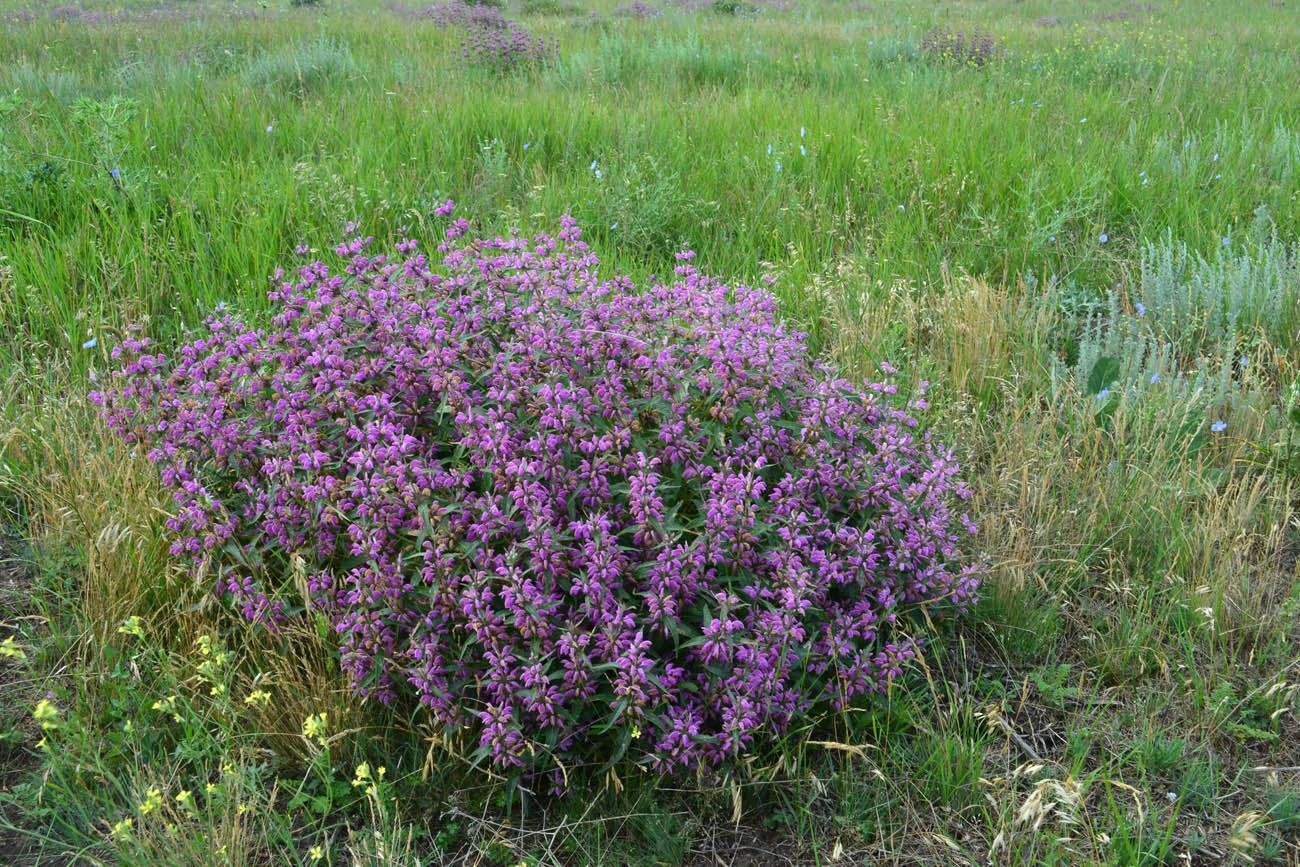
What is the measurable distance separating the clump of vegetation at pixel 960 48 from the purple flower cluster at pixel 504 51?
3.52 m

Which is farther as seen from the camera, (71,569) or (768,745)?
(71,569)

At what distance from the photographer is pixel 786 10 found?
16797mm

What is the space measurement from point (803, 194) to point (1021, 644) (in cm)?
297

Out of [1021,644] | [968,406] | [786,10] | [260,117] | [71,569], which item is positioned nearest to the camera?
[1021,644]

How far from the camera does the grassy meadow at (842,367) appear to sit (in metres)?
2.19

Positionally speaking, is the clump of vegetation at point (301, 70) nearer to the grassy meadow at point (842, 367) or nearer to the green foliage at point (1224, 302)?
the grassy meadow at point (842, 367)

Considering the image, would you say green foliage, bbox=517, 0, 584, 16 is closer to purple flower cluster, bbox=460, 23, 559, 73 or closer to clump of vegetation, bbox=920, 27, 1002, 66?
purple flower cluster, bbox=460, 23, 559, 73

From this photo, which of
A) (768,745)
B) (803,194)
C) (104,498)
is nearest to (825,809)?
(768,745)

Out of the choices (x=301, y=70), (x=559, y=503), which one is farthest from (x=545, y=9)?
(x=559, y=503)

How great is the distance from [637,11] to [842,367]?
13.0m

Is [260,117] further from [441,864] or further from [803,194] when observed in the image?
[441,864]

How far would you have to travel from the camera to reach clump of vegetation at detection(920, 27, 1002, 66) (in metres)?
8.51

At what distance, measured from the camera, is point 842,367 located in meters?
3.59

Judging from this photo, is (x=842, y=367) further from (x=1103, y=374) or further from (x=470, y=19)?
(x=470, y=19)
